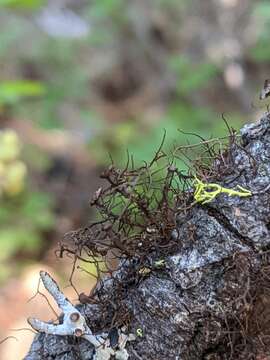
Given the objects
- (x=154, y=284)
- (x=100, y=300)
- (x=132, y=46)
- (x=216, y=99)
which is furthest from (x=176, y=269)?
(x=132, y=46)

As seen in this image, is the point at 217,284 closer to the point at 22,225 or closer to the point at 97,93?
the point at 22,225

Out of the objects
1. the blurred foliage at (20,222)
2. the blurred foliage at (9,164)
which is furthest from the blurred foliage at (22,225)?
the blurred foliage at (9,164)

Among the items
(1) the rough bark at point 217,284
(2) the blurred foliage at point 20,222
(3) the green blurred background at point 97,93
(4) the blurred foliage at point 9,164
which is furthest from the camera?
(3) the green blurred background at point 97,93

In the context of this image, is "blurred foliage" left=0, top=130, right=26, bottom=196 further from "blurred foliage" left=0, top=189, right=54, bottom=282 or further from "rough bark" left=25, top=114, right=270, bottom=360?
"rough bark" left=25, top=114, right=270, bottom=360

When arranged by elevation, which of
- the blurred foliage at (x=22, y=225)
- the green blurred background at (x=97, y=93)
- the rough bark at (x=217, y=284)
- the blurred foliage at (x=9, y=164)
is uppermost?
the green blurred background at (x=97, y=93)

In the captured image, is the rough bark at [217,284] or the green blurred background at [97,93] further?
the green blurred background at [97,93]

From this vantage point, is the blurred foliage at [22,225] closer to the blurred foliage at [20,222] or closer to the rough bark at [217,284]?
the blurred foliage at [20,222]

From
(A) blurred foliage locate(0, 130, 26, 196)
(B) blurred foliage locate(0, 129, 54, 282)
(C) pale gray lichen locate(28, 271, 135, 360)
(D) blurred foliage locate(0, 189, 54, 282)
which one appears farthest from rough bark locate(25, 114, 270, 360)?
(D) blurred foliage locate(0, 189, 54, 282)
